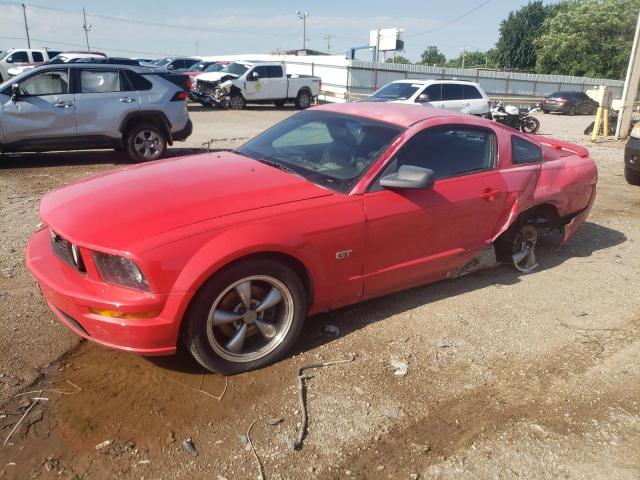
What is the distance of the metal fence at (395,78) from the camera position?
2786 cm

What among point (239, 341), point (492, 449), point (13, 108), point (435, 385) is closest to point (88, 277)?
point (239, 341)

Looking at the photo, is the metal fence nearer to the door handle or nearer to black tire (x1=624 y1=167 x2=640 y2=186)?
black tire (x1=624 y1=167 x2=640 y2=186)

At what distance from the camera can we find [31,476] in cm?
239

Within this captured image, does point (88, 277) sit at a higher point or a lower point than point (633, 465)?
higher

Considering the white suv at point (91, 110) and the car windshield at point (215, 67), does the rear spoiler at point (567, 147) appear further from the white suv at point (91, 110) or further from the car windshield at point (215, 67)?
the car windshield at point (215, 67)

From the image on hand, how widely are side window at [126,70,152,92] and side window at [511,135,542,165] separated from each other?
24.0ft

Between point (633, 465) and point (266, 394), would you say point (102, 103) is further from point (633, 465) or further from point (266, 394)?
point (633, 465)

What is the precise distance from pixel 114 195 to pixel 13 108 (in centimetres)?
673

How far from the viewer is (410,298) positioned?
4340 mm

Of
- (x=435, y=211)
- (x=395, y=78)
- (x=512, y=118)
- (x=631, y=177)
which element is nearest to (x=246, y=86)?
(x=512, y=118)

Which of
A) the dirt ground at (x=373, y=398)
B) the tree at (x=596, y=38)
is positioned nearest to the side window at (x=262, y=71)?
the dirt ground at (x=373, y=398)

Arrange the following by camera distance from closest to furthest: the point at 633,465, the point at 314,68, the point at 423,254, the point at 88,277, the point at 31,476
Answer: the point at 31,476
the point at 633,465
the point at 88,277
the point at 423,254
the point at 314,68

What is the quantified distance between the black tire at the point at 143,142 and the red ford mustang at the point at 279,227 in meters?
5.89

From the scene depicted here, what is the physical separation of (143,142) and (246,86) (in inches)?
494
